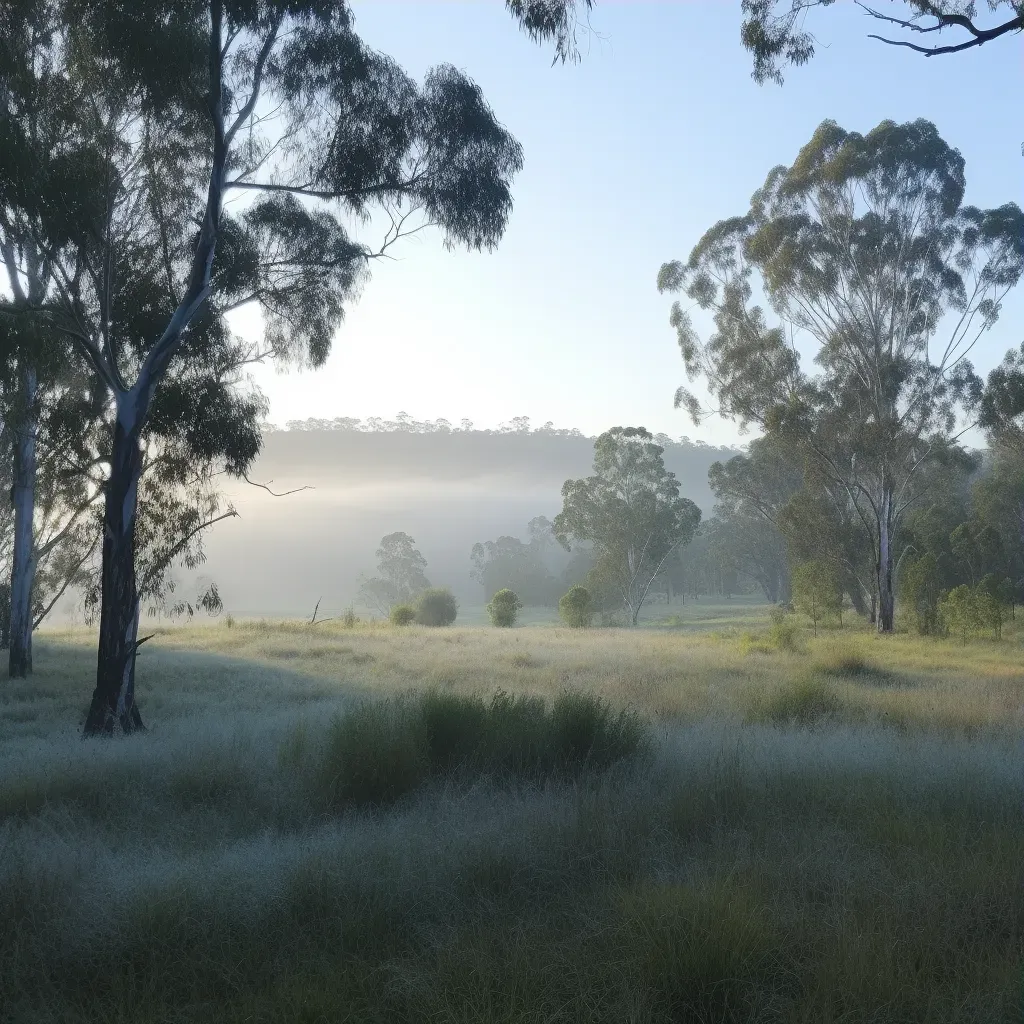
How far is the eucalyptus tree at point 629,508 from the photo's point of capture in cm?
4191

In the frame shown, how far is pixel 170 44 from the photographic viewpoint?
32.4ft

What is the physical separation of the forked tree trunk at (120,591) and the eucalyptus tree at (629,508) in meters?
33.5

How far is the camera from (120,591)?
392 inches

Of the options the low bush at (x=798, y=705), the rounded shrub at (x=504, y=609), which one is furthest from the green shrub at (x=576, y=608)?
the low bush at (x=798, y=705)

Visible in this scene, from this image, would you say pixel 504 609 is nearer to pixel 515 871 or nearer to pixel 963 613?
pixel 963 613

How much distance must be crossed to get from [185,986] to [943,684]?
1253 centimetres

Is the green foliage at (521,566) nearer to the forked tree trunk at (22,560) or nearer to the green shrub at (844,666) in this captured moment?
the green shrub at (844,666)

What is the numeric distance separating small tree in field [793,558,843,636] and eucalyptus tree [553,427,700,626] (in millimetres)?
10440

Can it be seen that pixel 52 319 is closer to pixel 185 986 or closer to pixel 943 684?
pixel 185 986

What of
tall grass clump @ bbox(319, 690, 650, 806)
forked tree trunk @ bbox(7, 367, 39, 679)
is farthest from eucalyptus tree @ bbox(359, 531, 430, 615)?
tall grass clump @ bbox(319, 690, 650, 806)

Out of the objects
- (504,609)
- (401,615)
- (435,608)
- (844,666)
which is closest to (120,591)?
(844,666)

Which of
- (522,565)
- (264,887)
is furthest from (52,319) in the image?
(522,565)

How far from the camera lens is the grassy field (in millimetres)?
3115

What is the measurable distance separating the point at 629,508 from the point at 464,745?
35669 mm
